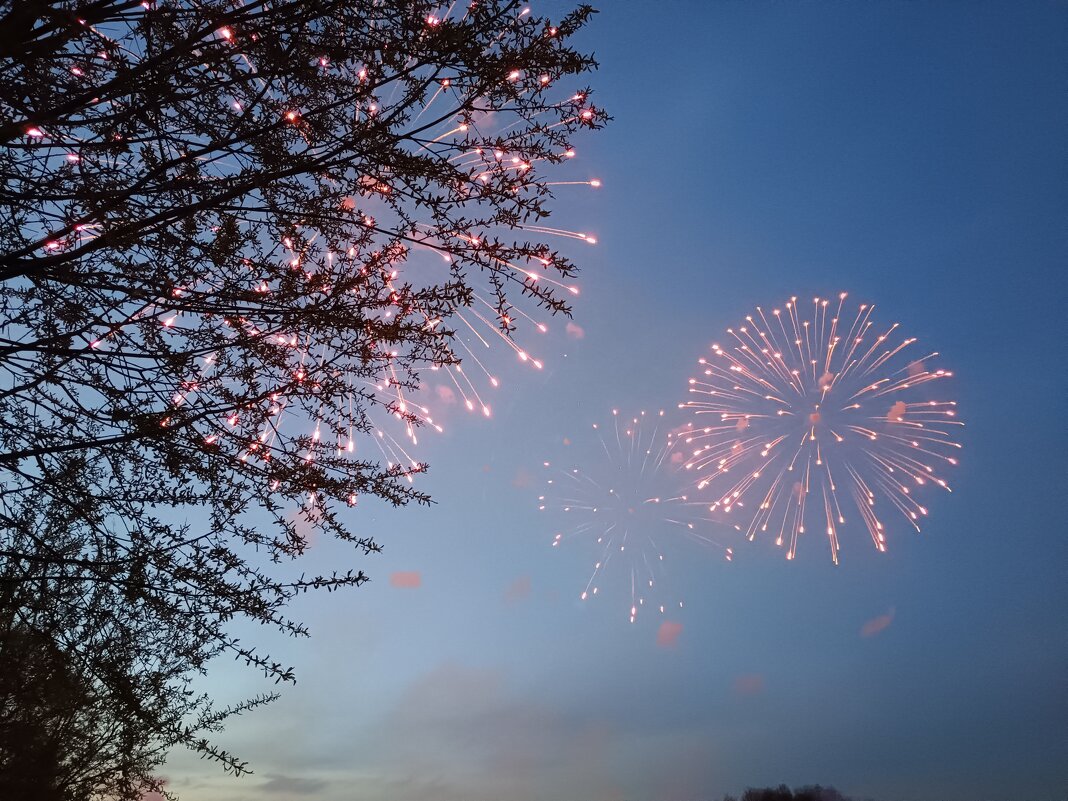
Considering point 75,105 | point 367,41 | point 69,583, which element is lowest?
point 69,583

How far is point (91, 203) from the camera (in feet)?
12.9

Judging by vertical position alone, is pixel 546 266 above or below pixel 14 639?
above

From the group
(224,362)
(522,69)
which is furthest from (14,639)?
(522,69)

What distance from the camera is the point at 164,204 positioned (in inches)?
162

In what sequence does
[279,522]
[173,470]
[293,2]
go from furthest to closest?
[279,522] < [173,470] < [293,2]

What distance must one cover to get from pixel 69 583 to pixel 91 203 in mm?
2423

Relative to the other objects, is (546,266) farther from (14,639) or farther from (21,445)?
(14,639)

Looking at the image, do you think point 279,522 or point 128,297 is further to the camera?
point 279,522

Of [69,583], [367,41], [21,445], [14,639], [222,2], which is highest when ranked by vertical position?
Result: [222,2]

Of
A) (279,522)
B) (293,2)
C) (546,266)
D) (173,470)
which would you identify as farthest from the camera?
(279,522)

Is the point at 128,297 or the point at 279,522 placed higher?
the point at 128,297

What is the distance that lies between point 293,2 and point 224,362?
217 centimetres

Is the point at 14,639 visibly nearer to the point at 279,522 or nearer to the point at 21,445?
the point at 21,445

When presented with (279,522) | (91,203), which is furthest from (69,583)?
(91,203)
